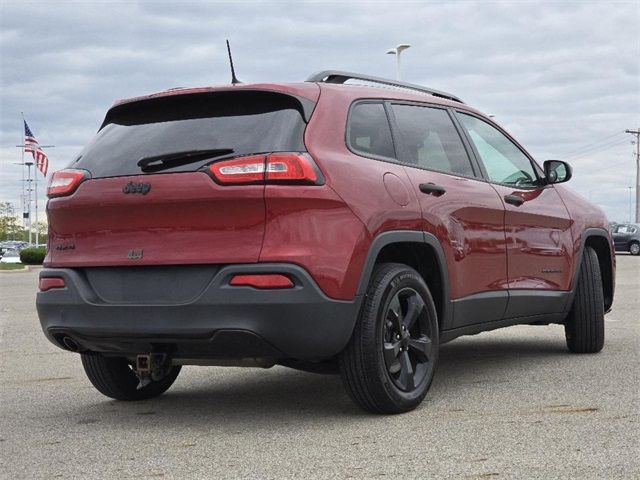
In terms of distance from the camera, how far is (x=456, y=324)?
18.5 feet

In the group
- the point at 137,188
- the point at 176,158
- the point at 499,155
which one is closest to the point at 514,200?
the point at 499,155

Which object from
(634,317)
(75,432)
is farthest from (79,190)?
(634,317)

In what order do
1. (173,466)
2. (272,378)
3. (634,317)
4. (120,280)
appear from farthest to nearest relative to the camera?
(634,317), (272,378), (120,280), (173,466)

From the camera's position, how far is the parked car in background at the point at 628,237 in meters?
41.0

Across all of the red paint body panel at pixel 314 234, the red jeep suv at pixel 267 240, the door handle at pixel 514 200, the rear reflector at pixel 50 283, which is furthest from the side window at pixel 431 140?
the rear reflector at pixel 50 283

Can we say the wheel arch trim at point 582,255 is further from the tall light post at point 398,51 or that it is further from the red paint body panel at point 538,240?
the tall light post at point 398,51

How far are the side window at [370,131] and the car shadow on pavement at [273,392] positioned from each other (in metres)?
1.38

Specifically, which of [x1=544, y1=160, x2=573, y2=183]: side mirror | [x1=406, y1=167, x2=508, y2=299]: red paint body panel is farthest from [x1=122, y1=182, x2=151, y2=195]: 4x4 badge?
[x1=544, y1=160, x2=573, y2=183]: side mirror

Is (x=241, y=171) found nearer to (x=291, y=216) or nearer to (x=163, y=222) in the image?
(x=291, y=216)

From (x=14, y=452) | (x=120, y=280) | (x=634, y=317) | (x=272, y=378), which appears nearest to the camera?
(x=14, y=452)

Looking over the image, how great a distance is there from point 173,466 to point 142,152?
5.40ft

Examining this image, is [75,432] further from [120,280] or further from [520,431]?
[520,431]

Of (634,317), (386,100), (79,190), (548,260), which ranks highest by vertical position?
(386,100)

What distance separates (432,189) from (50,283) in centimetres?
209
